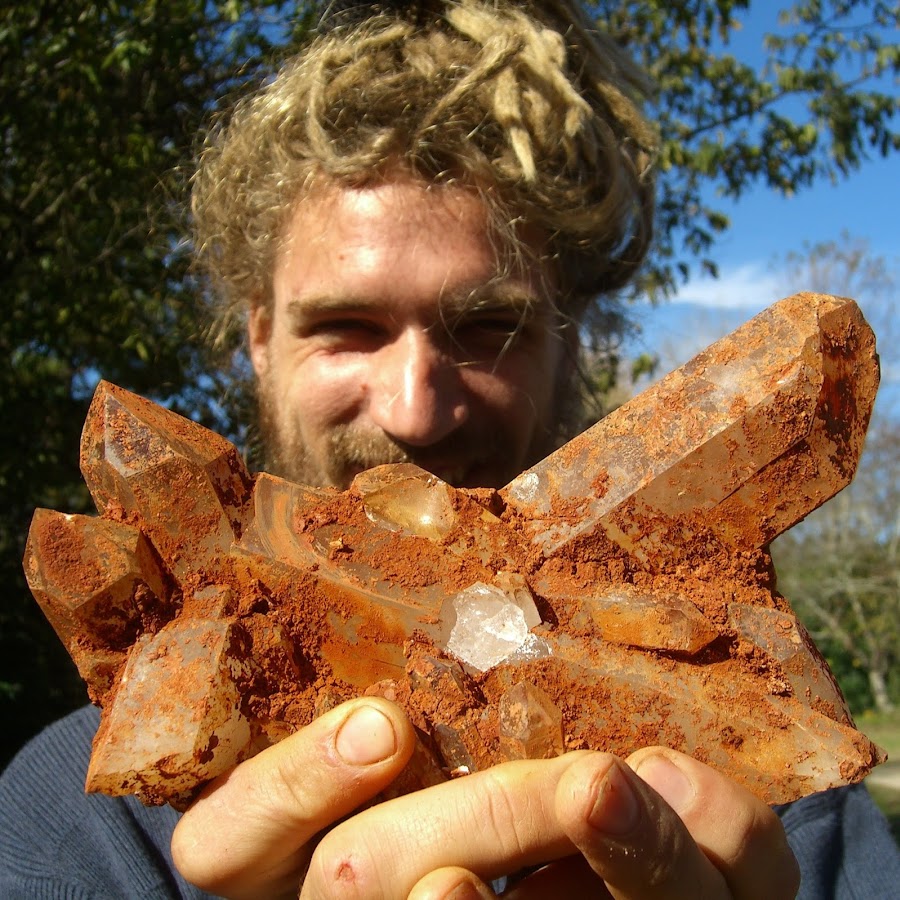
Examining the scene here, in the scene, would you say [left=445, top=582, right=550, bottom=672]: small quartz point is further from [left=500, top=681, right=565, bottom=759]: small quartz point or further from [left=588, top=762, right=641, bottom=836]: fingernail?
[left=588, top=762, right=641, bottom=836]: fingernail

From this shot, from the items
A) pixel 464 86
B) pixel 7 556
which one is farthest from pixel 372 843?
pixel 7 556

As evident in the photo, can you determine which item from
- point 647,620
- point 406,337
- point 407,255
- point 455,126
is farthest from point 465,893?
point 455,126

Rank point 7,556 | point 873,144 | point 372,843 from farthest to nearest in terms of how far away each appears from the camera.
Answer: point 873,144
point 7,556
point 372,843

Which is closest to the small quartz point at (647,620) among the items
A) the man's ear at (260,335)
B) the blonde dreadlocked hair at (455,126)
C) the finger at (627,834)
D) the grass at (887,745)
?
the finger at (627,834)

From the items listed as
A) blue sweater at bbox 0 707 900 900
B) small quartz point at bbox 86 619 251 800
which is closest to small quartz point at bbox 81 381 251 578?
small quartz point at bbox 86 619 251 800

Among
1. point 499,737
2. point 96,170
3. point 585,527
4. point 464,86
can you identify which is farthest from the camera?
point 96,170

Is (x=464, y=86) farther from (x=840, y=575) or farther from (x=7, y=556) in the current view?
(x=840, y=575)

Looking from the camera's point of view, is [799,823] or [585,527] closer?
[585,527]
